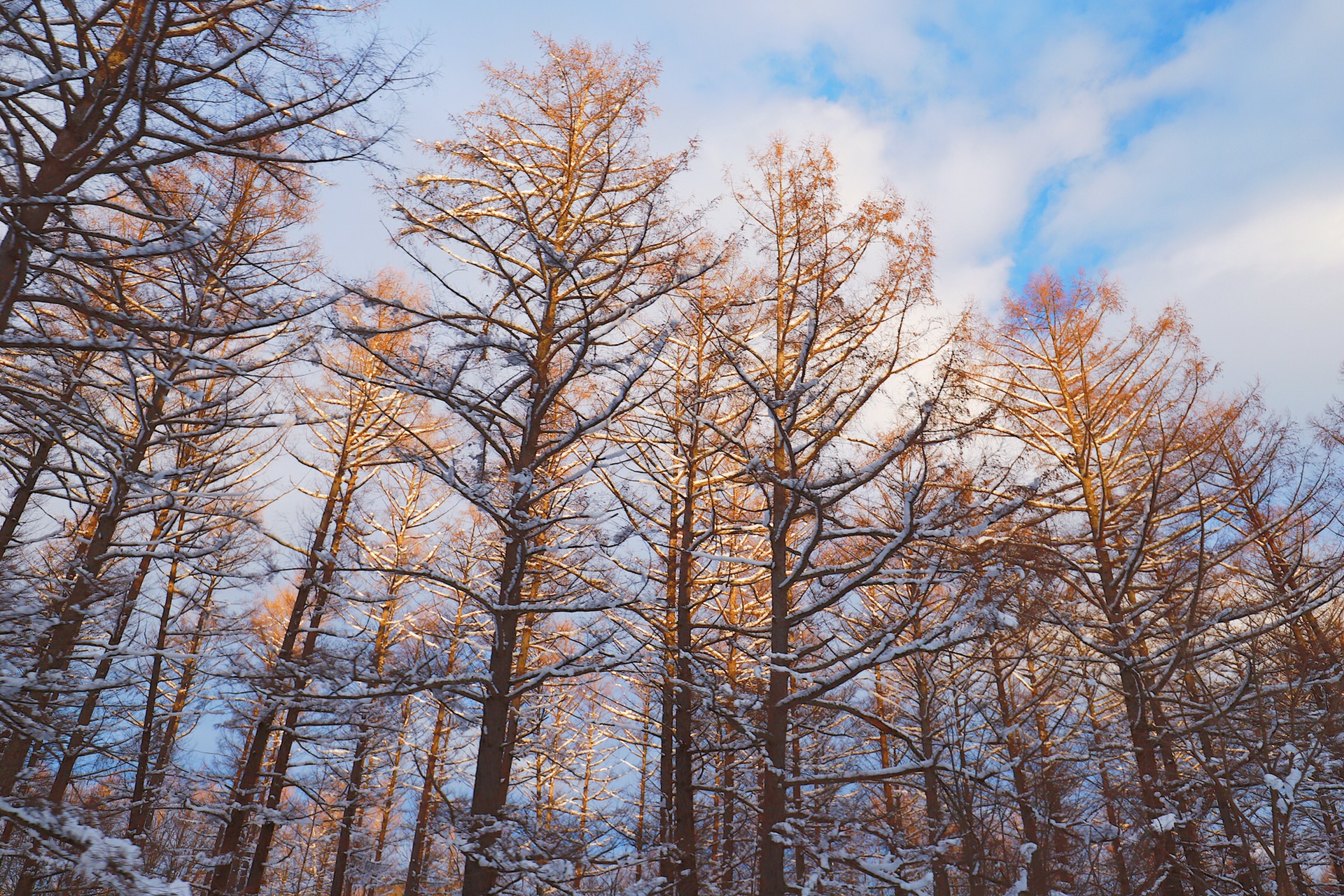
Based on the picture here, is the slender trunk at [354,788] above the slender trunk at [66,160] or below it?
below

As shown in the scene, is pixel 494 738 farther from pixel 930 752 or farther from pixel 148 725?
pixel 148 725

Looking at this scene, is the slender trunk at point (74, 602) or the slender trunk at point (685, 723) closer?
the slender trunk at point (74, 602)

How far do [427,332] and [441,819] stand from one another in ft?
14.6

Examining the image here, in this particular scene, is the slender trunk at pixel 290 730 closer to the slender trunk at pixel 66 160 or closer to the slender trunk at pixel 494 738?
the slender trunk at pixel 494 738

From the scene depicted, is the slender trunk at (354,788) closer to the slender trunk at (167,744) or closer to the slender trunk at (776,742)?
the slender trunk at (167,744)

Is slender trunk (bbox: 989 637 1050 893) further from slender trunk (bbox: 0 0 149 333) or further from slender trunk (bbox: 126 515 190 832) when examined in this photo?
slender trunk (bbox: 126 515 190 832)

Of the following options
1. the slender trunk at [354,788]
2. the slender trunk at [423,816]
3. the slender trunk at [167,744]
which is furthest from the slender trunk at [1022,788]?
the slender trunk at [167,744]

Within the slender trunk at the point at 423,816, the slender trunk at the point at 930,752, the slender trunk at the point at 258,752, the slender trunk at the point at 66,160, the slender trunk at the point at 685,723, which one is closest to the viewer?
the slender trunk at the point at 66,160

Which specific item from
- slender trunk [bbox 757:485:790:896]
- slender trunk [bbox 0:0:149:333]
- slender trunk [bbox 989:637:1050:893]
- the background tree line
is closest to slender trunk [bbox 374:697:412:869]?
the background tree line

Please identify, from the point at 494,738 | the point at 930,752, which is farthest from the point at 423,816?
the point at 930,752

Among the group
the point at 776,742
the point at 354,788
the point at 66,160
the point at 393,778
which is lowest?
the point at 776,742

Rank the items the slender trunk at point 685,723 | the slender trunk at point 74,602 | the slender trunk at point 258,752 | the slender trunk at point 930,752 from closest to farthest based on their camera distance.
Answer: the slender trunk at point 74,602 → the slender trunk at point 930,752 → the slender trunk at point 685,723 → the slender trunk at point 258,752

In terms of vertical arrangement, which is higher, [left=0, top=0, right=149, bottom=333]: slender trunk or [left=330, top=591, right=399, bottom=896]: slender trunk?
[left=0, top=0, right=149, bottom=333]: slender trunk

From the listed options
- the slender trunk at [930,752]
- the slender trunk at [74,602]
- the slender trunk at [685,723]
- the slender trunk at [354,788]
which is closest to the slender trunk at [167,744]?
the slender trunk at [74,602]
